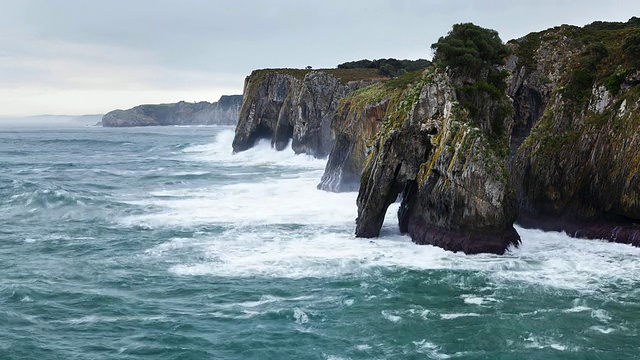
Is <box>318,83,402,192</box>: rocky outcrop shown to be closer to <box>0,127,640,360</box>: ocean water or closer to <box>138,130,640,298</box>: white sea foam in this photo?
<box>138,130,640,298</box>: white sea foam

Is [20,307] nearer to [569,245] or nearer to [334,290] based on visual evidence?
[334,290]

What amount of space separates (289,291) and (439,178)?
12.7 meters

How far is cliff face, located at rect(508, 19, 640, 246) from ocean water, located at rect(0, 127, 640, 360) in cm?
214

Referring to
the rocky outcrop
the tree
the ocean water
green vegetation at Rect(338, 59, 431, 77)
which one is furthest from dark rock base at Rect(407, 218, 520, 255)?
green vegetation at Rect(338, 59, 431, 77)

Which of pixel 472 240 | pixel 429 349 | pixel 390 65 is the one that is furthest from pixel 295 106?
pixel 429 349

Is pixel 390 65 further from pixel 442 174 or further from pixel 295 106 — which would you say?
pixel 442 174

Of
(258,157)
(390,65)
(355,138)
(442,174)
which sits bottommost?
(258,157)

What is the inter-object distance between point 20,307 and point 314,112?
7309 centimetres

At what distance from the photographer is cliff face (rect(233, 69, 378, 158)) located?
98.6m

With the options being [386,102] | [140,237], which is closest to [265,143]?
[386,102]

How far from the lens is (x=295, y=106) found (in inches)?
4016

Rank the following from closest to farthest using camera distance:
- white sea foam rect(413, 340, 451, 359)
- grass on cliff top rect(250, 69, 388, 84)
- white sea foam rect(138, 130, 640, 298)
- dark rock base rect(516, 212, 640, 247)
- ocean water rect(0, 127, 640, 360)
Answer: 1. white sea foam rect(413, 340, 451, 359)
2. ocean water rect(0, 127, 640, 360)
3. white sea foam rect(138, 130, 640, 298)
4. dark rock base rect(516, 212, 640, 247)
5. grass on cliff top rect(250, 69, 388, 84)

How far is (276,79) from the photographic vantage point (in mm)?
112562

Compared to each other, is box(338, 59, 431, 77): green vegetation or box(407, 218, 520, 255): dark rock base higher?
box(338, 59, 431, 77): green vegetation
